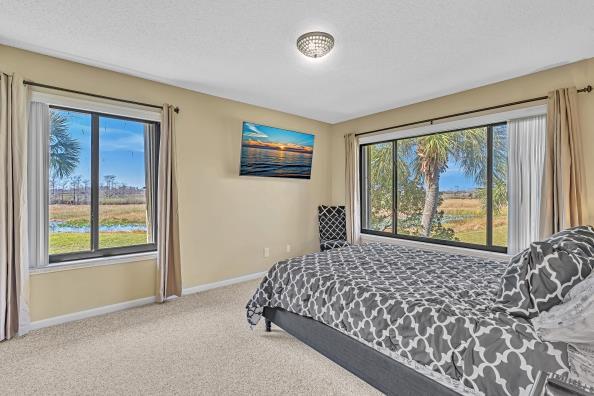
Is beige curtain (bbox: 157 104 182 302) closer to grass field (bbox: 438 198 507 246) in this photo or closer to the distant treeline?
the distant treeline

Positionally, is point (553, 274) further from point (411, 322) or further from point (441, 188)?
point (441, 188)

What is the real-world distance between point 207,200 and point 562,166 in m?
3.84

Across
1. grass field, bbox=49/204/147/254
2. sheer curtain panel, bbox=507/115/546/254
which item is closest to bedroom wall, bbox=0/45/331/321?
grass field, bbox=49/204/147/254

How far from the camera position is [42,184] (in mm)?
2814

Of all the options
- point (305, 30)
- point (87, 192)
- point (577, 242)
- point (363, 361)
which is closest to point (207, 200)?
point (87, 192)

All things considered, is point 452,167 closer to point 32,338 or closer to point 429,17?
point 429,17

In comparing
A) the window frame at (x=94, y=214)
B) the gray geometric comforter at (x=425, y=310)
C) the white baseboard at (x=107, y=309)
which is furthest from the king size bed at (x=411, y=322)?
the window frame at (x=94, y=214)

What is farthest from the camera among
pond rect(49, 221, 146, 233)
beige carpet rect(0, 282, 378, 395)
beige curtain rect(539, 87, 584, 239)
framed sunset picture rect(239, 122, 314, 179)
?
framed sunset picture rect(239, 122, 314, 179)

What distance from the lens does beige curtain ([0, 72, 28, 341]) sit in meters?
2.51

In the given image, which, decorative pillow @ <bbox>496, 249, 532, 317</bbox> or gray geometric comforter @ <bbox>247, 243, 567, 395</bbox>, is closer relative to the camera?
gray geometric comforter @ <bbox>247, 243, 567, 395</bbox>

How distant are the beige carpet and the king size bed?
0.17 meters

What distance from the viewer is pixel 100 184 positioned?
323 centimetres

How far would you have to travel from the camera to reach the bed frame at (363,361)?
5.19 feet

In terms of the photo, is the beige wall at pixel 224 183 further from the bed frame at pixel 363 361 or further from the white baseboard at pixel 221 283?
the bed frame at pixel 363 361
